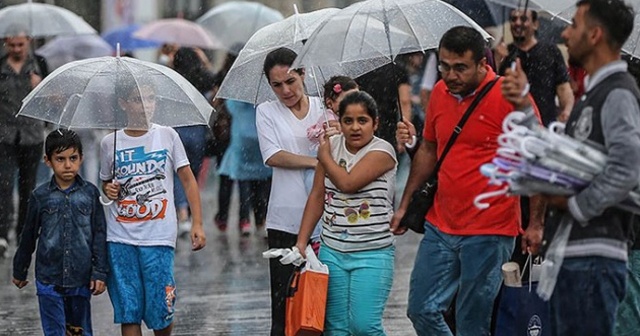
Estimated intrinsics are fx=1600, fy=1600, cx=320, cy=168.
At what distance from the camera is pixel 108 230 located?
8812 millimetres

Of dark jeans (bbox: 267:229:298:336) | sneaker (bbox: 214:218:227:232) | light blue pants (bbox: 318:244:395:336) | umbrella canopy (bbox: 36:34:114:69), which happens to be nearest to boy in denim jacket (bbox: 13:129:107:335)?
dark jeans (bbox: 267:229:298:336)

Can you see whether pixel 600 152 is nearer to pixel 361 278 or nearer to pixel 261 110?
pixel 361 278

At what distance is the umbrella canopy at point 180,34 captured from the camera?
21.6 m

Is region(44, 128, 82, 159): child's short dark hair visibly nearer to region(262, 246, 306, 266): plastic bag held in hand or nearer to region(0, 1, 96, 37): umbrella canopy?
region(262, 246, 306, 266): plastic bag held in hand

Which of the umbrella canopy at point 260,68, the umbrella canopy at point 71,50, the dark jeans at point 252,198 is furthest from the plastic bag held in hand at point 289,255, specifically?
the umbrella canopy at point 71,50

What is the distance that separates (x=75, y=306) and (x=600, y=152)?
12.3ft

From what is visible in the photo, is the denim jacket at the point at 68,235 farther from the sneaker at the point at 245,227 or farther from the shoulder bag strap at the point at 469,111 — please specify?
the sneaker at the point at 245,227

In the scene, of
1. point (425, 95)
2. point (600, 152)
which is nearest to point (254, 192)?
point (425, 95)

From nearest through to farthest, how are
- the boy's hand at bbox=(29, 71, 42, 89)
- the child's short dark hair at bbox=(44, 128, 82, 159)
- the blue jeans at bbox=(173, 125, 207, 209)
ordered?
the child's short dark hair at bbox=(44, 128, 82, 159), the boy's hand at bbox=(29, 71, 42, 89), the blue jeans at bbox=(173, 125, 207, 209)

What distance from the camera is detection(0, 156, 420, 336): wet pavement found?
10812 mm

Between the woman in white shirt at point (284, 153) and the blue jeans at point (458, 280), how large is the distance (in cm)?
121

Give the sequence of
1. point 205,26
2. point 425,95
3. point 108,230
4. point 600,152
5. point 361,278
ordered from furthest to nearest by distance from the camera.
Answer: point 205,26, point 425,95, point 108,230, point 361,278, point 600,152

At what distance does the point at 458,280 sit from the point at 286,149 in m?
1.59

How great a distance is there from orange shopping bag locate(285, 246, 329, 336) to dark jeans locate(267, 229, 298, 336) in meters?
0.62
